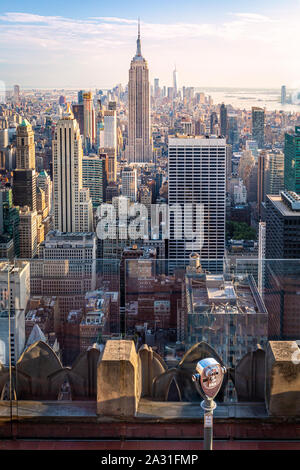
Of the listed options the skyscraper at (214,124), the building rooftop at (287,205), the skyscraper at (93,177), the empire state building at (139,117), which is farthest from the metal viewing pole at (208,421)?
the empire state building at (139,117)

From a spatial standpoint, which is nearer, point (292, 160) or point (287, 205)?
point (287, 205)

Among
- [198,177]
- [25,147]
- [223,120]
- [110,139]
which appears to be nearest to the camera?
[198,177]

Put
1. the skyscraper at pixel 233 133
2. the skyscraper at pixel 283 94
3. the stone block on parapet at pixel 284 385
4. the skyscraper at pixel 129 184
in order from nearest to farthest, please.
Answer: the stone block on parapet at pixel 284 385, the skyscraper at pixel 283 94, the skyscraper at pixel 129 184, the skyscraper at pixel 233 133

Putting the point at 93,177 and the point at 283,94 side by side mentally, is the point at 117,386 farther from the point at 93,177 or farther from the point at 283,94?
the point at 93,177

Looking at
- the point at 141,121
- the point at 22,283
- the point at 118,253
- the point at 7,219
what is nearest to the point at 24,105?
the point at 7,219

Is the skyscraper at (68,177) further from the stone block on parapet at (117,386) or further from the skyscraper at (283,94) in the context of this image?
the stone block on parapet at (117,386)

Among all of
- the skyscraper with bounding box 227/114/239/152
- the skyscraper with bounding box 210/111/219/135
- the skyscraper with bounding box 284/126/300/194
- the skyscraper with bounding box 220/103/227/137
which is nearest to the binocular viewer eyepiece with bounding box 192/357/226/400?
the skyscraper with bounding box 284/126/300/194

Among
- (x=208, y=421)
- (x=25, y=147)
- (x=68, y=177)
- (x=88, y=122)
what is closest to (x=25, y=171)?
(x=25, y=147)

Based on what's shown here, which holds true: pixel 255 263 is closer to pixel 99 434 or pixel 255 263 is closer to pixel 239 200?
pixel 99 434

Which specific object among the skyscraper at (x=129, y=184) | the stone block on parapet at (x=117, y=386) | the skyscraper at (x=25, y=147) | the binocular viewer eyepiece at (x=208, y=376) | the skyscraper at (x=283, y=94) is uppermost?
the skyscraper at (x=283, y=94)
